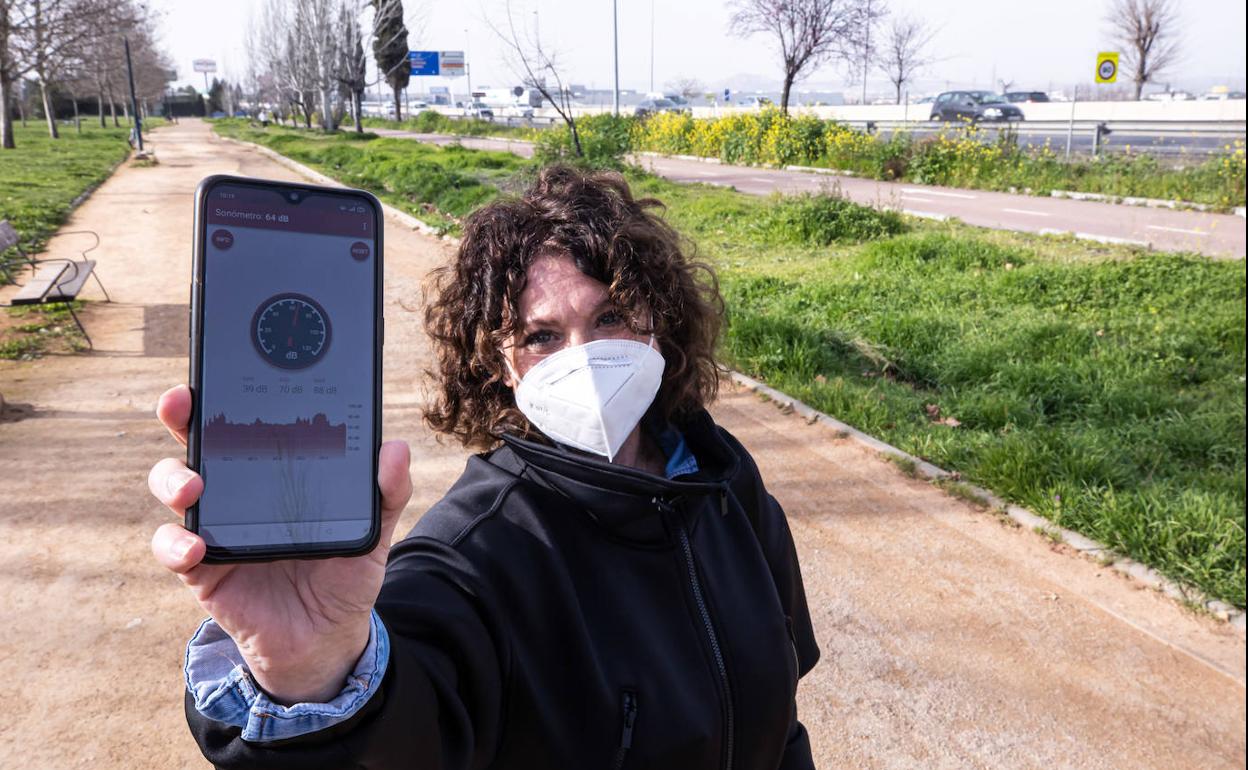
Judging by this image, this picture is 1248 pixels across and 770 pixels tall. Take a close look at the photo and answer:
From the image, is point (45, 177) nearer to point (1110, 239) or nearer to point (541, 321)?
point (1110, 239)

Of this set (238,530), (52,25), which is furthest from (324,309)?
(52,25)

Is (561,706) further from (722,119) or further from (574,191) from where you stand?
(722,119)

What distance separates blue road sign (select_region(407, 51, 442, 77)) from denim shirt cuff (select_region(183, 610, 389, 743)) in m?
71.5

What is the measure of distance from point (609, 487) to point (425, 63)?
75.9 meters

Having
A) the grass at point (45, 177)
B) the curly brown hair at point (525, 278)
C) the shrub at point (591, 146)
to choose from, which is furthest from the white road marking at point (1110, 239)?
the grass at point (45, 177)

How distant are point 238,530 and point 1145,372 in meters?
7.00

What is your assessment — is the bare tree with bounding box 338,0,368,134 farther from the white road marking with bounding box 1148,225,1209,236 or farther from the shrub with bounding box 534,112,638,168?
the white road marking with bounding box 1148,225,1209,236

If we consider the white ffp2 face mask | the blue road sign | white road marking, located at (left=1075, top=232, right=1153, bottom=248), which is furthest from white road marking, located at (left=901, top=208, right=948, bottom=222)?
the blue road sign

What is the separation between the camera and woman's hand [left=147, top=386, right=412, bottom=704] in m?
1.04

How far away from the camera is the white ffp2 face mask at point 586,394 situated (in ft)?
6.20

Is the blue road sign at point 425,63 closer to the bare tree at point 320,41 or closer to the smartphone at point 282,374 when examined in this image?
the bare tree at point 320,41

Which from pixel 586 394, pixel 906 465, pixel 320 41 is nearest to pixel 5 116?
pixel 320 41

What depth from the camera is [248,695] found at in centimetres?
107

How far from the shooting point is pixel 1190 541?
14.7 feet
